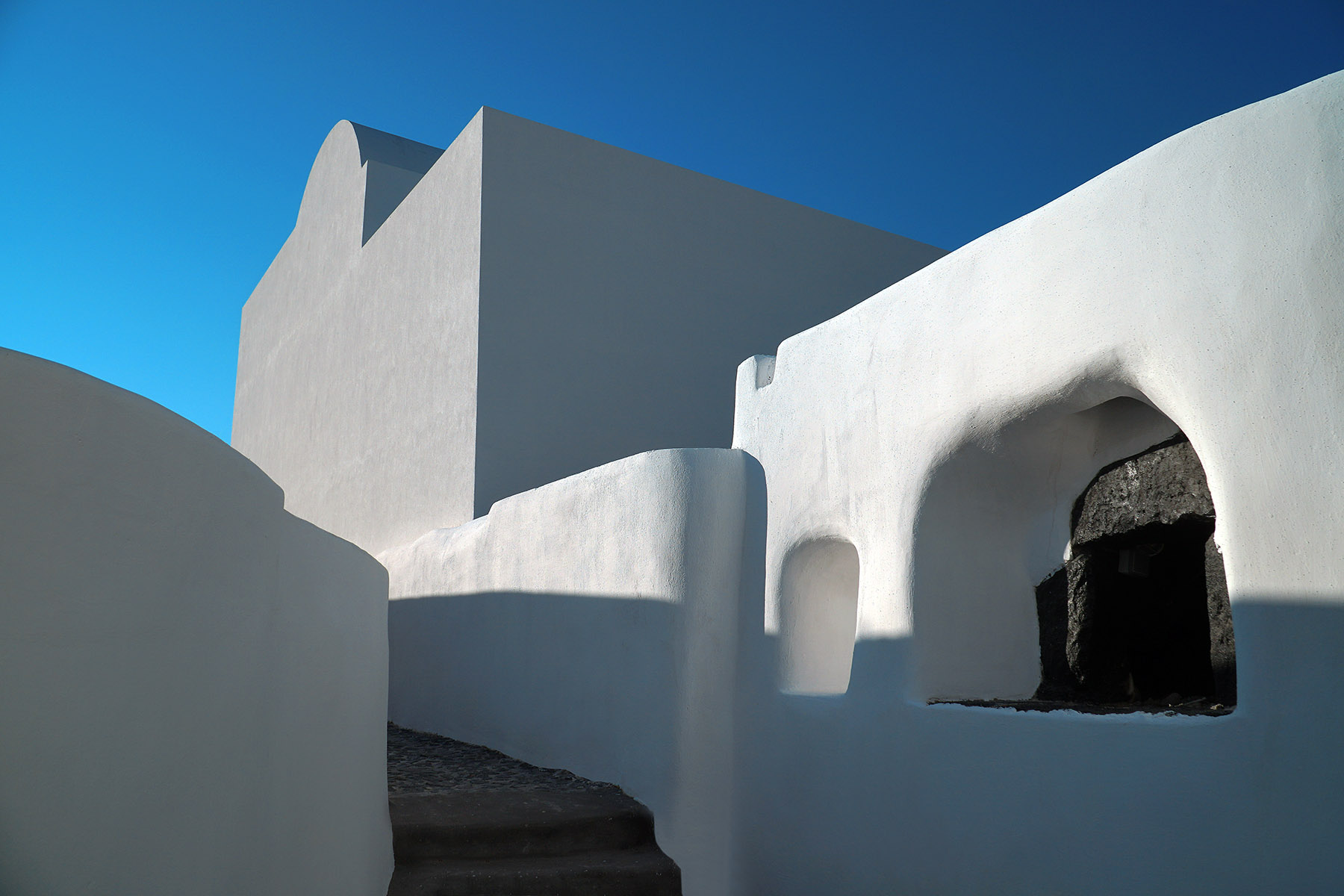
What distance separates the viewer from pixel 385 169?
13383mm

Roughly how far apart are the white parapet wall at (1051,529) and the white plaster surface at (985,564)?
0.01 metres

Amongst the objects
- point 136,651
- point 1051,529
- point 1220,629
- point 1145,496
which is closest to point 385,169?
point 1051,529

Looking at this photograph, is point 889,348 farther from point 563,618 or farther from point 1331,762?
point 563,618

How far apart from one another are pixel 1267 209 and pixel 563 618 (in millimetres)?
5234

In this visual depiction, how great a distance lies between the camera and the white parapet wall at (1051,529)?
3.09m

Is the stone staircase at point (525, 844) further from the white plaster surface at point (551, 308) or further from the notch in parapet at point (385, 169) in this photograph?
the notch in parapet at point (385, 169)

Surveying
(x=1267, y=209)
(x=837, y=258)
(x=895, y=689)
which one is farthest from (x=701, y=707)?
(x=837, y=258)

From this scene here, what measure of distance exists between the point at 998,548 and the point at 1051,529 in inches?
10.1

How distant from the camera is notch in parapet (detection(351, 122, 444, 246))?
13.3 meters

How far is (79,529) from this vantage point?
180 cm

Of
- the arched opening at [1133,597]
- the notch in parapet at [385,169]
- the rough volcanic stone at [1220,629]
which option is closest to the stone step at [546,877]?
the arched opening at [1133,597]

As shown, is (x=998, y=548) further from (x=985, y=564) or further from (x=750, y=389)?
(x=750, y=389)

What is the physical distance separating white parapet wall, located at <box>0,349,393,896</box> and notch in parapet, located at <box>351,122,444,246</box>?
11.2 metres

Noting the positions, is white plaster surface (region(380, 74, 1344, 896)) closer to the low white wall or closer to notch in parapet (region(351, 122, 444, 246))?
the low white wall
